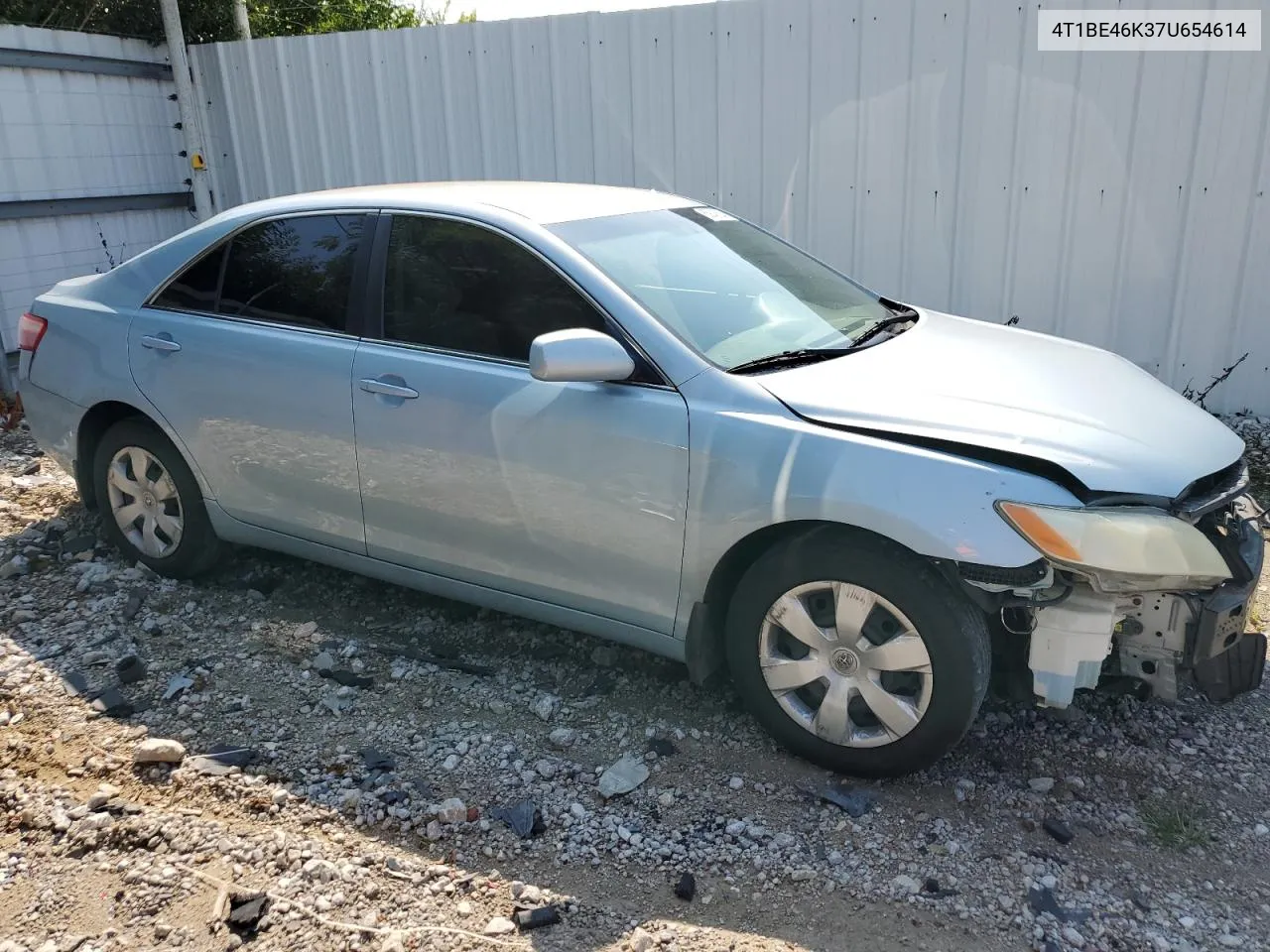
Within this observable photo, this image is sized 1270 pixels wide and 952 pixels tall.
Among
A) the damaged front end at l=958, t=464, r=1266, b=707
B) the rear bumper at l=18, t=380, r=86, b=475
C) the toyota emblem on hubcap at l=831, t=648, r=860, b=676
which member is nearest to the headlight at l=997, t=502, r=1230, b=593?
the damaged front end at l=958, t=464, r=1266, b=707

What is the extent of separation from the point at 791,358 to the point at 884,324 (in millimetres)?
731

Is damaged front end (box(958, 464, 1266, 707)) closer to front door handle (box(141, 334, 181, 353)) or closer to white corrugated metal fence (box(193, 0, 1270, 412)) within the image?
front door handle (box(141, 334, 181, 353))

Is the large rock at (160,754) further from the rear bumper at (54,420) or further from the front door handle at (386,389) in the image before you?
the rear bumper at (54,420)

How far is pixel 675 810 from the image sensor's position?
10.3 feet

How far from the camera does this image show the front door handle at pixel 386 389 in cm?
367

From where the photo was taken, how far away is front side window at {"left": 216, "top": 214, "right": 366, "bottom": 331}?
3953 millimetres

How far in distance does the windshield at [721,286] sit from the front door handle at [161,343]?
Result: 1.82 metres

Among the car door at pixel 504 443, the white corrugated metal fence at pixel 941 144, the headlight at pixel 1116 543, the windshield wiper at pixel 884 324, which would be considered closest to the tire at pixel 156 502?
the car door at pixel 504 443

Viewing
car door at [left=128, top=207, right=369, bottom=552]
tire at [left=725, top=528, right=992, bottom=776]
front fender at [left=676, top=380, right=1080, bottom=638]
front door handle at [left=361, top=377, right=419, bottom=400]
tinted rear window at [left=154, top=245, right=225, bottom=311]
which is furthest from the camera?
tinted rear window at [left=154, top=245, right=225, bottom=311]

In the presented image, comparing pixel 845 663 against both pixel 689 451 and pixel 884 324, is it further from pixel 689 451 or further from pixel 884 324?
pixel 884 324

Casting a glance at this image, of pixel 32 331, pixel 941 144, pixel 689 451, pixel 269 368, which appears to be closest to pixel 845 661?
pixel 689 451

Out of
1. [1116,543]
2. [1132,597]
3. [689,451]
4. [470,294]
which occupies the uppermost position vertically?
[470,294]

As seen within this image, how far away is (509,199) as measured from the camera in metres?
3.85

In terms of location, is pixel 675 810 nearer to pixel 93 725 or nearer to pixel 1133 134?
pixel 93 725
